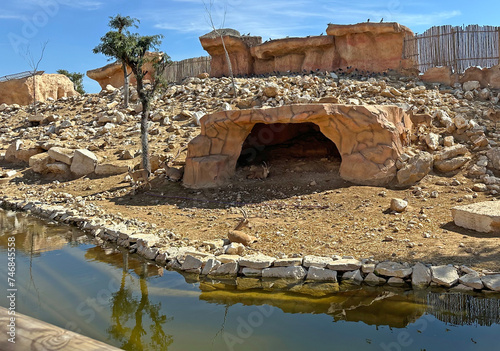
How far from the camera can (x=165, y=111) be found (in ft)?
49.9

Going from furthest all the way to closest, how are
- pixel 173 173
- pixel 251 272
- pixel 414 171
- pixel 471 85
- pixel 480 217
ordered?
pixel 471 85 → pixel 173 173 → pixel 414 171 → pixel 480 217 → pixel 251 272

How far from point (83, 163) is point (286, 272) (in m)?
8.52

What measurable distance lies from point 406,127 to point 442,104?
3283 mm

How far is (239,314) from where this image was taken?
4.78 m

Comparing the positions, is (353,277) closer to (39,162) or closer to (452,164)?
(452,164)

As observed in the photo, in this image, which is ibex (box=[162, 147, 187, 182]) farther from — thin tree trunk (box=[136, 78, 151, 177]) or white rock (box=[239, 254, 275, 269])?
white rock (box=[239, 254, 275, 269])

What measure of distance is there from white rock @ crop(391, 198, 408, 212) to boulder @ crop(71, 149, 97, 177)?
832 cm

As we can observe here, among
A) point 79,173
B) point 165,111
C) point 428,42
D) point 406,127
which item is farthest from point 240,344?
point 428,42

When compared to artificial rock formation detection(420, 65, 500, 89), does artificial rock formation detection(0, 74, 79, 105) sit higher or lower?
higher

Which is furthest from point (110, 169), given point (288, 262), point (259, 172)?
point (288, 262)

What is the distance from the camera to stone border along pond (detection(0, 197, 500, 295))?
5.02 metres

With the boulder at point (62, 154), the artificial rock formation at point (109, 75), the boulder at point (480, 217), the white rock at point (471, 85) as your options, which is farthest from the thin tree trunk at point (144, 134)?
the artificial rock formation at point (109, 75)

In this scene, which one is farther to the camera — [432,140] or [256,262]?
[432,140]

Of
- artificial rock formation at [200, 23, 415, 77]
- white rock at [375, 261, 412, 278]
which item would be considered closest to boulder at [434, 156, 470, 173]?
white rock at [375, 261, 412, 278]
